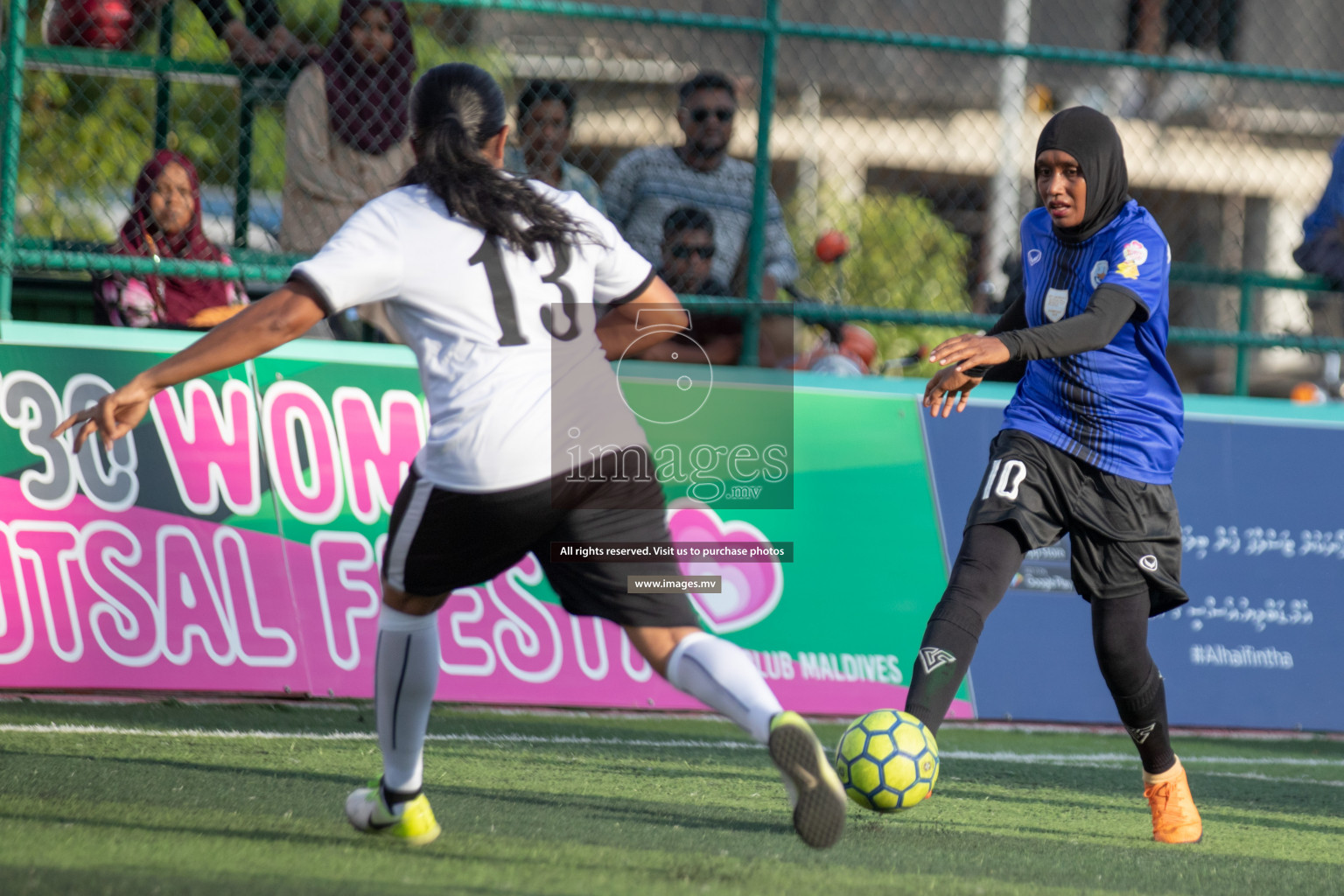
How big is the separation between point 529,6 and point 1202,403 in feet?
11.7

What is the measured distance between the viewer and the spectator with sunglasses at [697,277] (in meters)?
6.90

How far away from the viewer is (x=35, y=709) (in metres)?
5.40

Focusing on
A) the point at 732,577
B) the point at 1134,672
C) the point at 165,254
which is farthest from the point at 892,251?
the point at 1134,672

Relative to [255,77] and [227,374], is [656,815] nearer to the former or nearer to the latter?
[227,374]

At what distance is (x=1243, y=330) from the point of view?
26.7 feet

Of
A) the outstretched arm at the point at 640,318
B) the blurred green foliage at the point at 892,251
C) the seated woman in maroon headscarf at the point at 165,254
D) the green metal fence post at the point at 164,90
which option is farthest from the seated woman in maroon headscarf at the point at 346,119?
the blurred green foliage at the point at 892,251

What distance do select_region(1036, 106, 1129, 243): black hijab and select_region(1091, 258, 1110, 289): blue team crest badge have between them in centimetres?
11

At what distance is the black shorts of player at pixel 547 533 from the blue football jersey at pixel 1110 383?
147 centimetres

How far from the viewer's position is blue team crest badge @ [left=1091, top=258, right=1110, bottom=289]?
4112 mm

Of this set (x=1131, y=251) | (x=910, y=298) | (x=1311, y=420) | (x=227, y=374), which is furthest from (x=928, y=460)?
(x=910, y=298)

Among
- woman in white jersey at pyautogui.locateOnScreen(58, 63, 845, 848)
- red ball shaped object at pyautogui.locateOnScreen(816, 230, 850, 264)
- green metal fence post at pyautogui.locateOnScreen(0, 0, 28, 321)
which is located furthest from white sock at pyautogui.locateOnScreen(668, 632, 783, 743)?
red ball shaped object at pyautogui.locateOnScreen(816, 230, 850, 264)

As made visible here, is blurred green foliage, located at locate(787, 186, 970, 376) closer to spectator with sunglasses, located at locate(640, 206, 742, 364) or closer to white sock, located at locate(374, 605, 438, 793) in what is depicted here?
spectator with sunglasses, located at locate(640, 206, 742, 364)

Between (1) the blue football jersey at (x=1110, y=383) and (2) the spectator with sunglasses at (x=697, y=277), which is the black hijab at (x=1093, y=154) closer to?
(1) the blue football jersey at (x=1110, y=383)

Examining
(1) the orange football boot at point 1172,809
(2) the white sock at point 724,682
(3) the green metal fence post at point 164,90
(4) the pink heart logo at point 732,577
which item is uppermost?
(3) the green metal fence post at point 164,90
